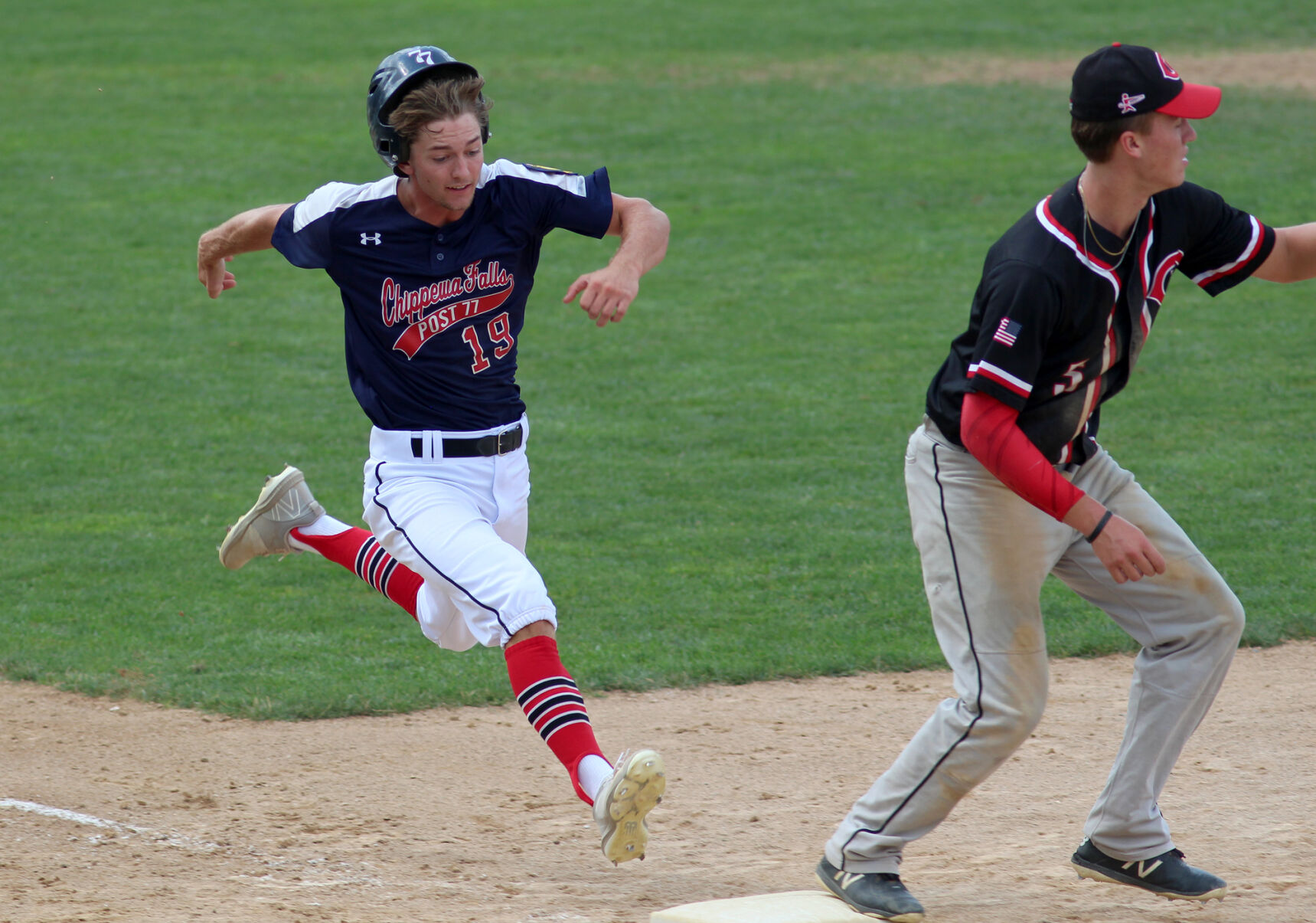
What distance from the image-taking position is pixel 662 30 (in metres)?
24.1

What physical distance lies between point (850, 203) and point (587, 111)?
5.04 m

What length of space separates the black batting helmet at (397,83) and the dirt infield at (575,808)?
2.12 m

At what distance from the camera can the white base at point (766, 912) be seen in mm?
3729

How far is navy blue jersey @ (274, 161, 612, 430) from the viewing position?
4496 millimetres

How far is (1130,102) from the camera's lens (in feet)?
11.6

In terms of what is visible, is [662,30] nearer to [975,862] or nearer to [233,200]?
[233,200]

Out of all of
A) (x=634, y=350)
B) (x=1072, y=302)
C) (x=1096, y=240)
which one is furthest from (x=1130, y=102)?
(x=634, y=350)

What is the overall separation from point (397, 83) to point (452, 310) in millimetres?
684

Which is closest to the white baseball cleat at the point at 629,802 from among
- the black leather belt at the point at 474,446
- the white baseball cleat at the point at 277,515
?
the black leather belt at the point at 474,446

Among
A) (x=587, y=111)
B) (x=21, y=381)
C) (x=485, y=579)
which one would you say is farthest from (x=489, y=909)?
(x=587, y=111)

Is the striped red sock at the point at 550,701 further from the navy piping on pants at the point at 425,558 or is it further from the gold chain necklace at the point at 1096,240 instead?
the gold chain necklace at the point at 1096,240

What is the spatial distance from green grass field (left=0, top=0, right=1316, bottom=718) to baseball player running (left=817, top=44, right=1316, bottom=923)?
256 centimetres

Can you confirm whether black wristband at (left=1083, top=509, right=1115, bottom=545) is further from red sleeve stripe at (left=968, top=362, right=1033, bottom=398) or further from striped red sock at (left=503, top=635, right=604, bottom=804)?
striped red sock at (left=503, top=635, right=604, bottom=804)

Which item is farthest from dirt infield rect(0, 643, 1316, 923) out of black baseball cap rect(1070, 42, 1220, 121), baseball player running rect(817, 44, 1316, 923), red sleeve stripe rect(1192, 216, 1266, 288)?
black baseball cap rect(1070, 42, 1220, 121)
